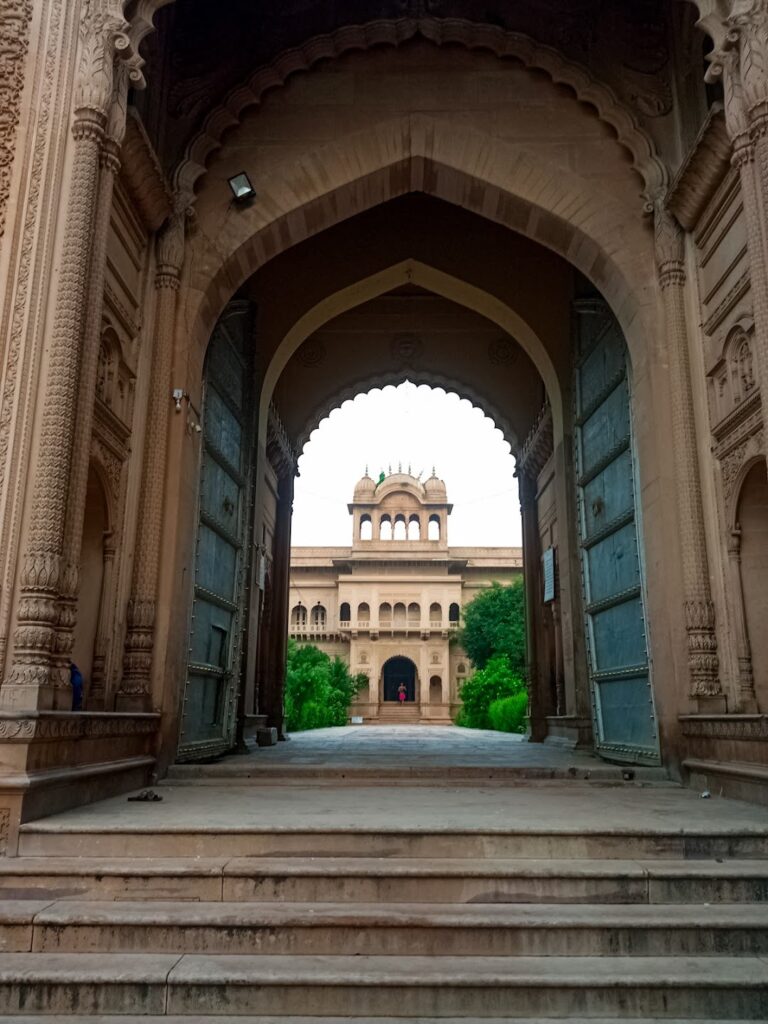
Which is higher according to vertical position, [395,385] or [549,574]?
[395,385]

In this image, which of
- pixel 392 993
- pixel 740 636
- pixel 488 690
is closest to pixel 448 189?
pixel 740 636

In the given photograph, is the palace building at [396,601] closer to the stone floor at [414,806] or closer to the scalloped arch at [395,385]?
the scalloped arch at [395,385]

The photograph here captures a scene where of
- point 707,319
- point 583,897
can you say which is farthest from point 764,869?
point 707,319

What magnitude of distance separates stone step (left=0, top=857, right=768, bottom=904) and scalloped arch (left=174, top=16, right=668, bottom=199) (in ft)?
16.8

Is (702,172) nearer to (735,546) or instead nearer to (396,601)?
(735,546)

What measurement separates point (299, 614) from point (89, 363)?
36.0 m

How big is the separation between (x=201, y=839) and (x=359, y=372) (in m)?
10.3

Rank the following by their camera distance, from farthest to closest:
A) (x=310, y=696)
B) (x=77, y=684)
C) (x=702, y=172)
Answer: (x=310, y=696) < (x=702, y=172) < (x=77, y=684)

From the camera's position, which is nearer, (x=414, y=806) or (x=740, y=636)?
(x=414, y=806)

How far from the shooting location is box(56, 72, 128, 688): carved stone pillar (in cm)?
427

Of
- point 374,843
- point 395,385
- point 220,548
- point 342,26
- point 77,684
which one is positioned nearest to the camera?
point 374,843

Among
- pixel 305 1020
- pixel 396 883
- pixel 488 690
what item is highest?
pixel 488 690

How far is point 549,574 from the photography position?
10.9 m

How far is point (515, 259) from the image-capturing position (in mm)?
10352
